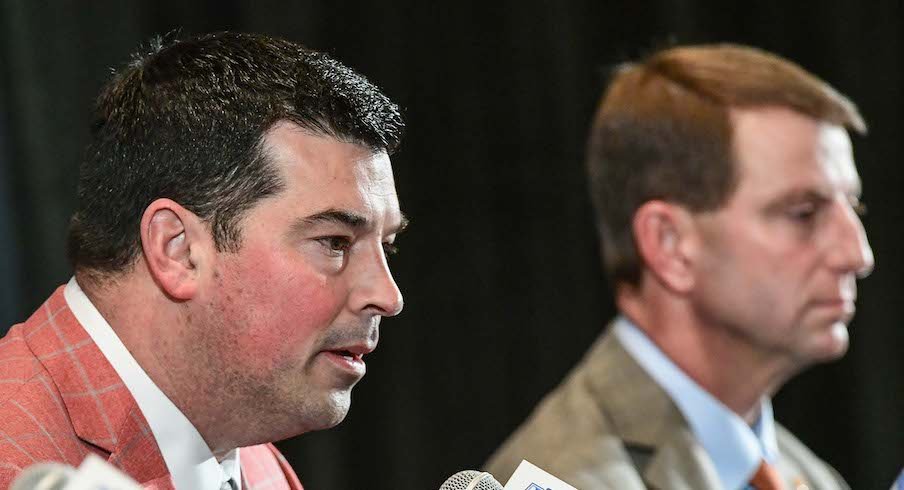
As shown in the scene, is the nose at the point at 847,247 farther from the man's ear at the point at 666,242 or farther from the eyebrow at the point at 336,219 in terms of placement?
the eyebrow at the point at 336,219

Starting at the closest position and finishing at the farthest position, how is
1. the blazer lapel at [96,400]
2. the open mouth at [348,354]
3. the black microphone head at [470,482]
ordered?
the black microphone head at [470,482] → the blazer lapel at [96,400] → the open mouth at [348,354]

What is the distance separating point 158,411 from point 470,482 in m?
0.47

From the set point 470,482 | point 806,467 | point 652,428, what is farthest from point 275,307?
point 806,467

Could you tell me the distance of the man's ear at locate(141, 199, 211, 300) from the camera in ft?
5.64

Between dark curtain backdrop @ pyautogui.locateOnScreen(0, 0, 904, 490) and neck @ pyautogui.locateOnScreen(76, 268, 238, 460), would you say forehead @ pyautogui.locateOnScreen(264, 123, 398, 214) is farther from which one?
dark curtain backdrop @ pyautogui.locateOnScreen(0, 0, 904, 490)

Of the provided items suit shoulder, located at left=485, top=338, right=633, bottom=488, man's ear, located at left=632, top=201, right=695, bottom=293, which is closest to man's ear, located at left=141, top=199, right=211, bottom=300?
suit shoulder, located at left=485, top=338, right=633, bottom=488

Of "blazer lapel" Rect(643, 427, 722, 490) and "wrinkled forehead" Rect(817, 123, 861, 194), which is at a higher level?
"wrinkled forehead" Rect(817, 123, 861, 194)

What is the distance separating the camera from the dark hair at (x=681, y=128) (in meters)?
2.33

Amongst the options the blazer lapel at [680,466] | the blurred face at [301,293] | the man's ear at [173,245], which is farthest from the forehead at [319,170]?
the blazer lapel at [680,466]

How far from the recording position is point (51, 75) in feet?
9.64

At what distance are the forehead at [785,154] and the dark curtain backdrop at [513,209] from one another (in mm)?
1315

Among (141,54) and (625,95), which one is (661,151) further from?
(141,54)

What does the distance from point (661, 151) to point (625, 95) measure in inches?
6.4

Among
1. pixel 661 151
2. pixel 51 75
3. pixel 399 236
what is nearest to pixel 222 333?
pixel 661 151
